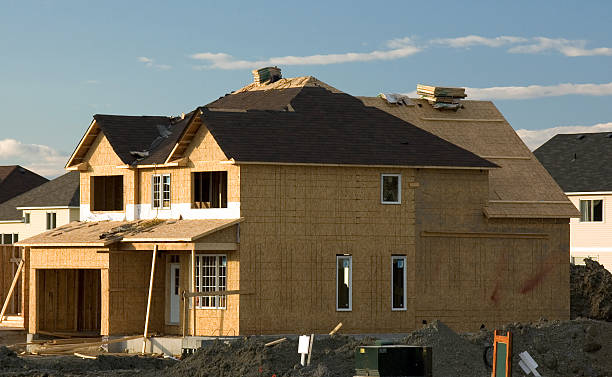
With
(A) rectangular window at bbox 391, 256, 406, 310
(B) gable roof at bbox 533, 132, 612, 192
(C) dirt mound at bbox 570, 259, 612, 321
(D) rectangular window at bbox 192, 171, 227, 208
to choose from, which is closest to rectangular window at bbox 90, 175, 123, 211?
(D) rectangular window at bbox 192, 171, 227, 208

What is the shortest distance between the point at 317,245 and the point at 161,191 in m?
5.80

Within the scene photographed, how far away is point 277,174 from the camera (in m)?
37.5

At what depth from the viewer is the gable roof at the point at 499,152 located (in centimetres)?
4097

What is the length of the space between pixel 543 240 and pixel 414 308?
5.32m

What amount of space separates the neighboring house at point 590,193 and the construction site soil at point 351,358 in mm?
28839

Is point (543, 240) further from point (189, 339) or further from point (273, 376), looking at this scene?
point (273, 376)

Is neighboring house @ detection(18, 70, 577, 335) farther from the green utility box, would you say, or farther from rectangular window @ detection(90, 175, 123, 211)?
the green utility box

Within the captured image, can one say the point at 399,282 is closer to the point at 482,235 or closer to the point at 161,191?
the point at 482,235

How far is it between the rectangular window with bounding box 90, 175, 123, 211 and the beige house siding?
2697 centimetres

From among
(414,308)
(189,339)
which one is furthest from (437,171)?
(189,339)

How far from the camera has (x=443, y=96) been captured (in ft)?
145

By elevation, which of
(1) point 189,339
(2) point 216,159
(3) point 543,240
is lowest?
(1) point 189,339

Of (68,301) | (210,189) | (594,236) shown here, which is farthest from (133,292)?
(594,236)

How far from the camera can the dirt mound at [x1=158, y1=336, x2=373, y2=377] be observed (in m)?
27.3
